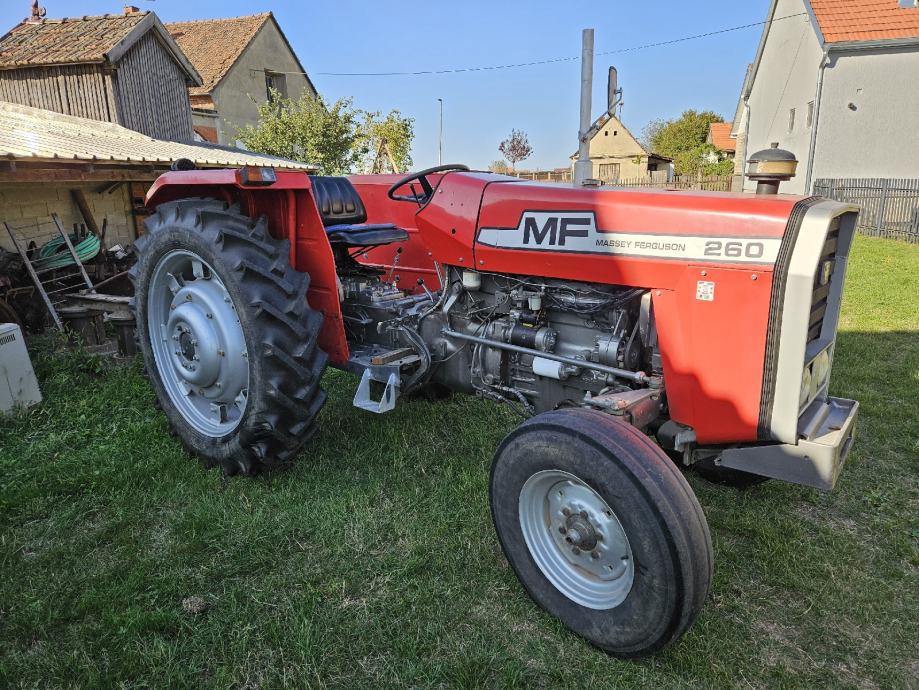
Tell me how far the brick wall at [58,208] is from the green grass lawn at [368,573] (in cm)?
386

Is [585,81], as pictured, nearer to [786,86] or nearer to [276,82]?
[786,86]

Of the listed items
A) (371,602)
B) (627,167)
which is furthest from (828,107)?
(627,167)

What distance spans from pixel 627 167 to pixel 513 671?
147 feet

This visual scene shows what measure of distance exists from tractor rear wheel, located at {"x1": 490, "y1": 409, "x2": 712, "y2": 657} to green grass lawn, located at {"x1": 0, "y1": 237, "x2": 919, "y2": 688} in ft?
0.49

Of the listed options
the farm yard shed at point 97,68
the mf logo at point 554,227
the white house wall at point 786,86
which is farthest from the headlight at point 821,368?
the white house wall at point 786,86

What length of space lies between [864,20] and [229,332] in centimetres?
1910

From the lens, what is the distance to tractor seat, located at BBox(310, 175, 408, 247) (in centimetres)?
348

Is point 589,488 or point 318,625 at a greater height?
point 589,488

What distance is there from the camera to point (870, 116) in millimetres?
16141

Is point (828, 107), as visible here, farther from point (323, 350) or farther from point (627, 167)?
point (627, 167)

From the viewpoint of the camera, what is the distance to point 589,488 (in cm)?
203

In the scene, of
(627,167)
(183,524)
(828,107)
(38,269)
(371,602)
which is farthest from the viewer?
(627,167)

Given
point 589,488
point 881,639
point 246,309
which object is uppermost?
point 246,309

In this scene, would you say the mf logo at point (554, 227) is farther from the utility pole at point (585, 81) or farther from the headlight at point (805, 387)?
the utility pole at point (585, 81)
